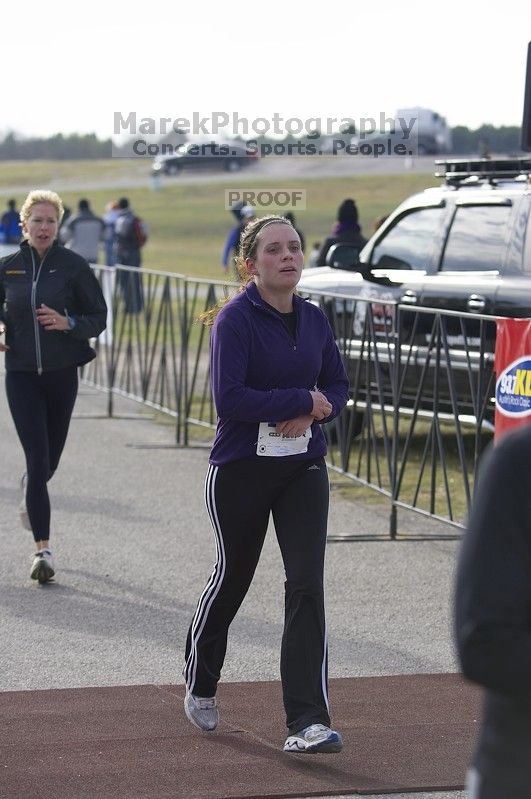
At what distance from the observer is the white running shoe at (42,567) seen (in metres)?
7.48

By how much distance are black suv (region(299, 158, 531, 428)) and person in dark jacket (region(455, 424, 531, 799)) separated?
6.06 m

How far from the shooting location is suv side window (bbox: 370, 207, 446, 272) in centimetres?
1102

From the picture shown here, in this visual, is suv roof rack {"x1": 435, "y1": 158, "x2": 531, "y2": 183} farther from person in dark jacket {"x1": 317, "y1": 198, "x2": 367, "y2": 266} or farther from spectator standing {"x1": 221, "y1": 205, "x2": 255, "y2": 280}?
spectator standing {"x1": 221, "y1": 205, "x2": 255, "y2": 280}

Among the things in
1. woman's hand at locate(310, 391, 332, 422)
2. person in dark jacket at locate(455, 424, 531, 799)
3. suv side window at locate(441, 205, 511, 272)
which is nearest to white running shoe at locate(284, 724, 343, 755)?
woman's hand at locate(310, 391, 332, 422)

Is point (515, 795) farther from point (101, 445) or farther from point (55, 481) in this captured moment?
point (101, 445)

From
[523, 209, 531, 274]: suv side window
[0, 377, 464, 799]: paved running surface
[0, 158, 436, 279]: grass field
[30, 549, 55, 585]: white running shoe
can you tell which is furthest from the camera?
[0, 158, 436, 279]: grass field

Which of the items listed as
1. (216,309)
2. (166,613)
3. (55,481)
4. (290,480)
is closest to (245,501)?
(290,480)

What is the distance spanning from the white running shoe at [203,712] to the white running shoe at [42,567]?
7.84 ft

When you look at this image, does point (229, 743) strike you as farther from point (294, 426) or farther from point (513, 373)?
point (513, 373)

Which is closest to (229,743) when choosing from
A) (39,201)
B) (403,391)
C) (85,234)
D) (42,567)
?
(42,567)

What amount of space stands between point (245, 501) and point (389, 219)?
6737 millimetres

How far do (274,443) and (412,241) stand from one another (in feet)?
20.9

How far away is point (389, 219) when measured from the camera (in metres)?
11.5

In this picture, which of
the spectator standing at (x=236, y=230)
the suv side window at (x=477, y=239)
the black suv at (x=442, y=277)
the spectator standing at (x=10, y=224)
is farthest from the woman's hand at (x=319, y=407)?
the spectator standing at (x=10, y=224)
